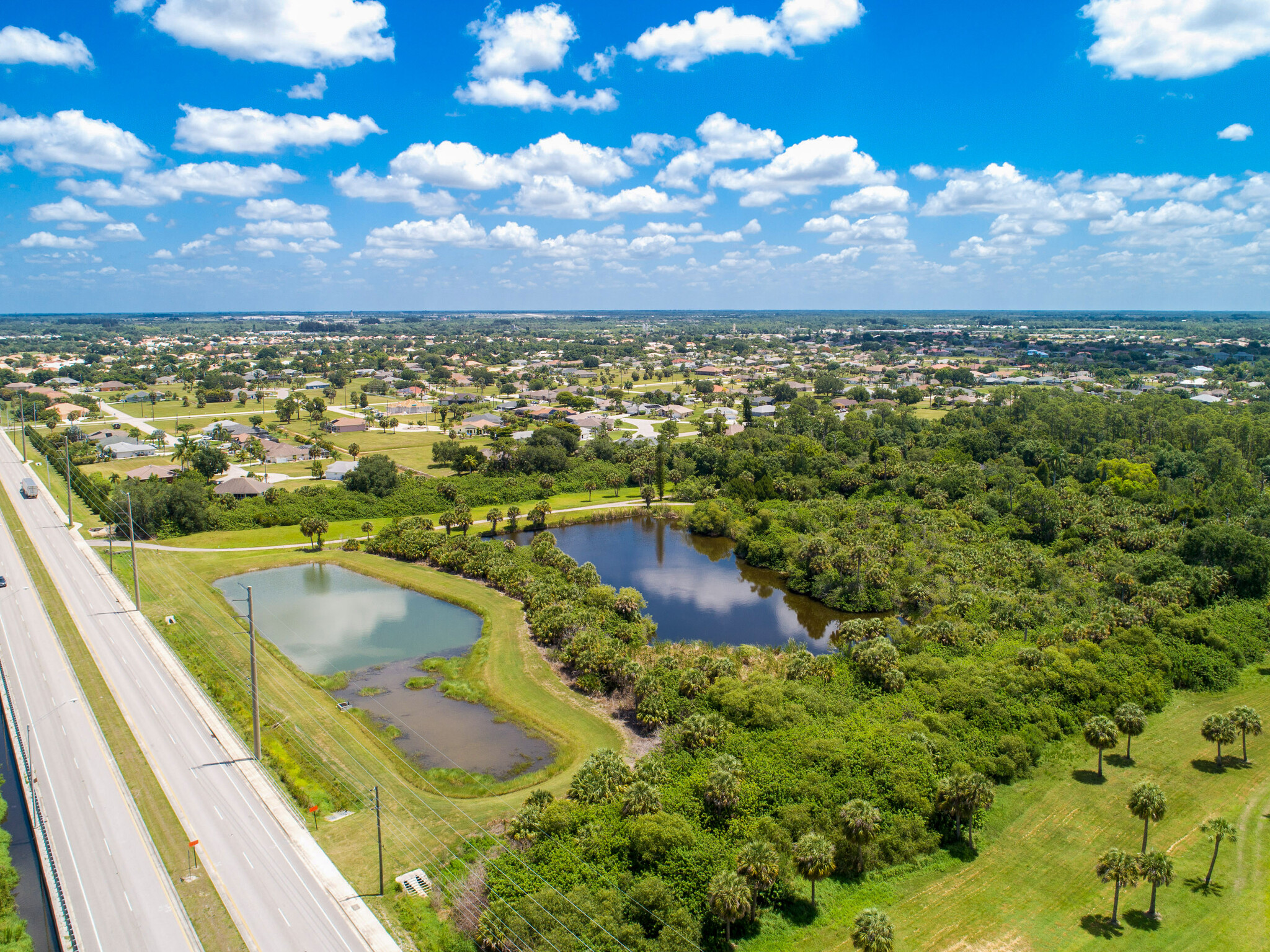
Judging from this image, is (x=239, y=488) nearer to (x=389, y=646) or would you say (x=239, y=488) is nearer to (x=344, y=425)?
(x=389, y=646)

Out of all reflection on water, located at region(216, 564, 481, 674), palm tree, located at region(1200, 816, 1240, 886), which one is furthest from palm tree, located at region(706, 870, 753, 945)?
reflection on water, located at region(216, 564, 481, 674)

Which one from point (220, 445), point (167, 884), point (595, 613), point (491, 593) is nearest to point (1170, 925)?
point (595, 613)

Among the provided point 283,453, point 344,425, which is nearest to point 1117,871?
point 283,453

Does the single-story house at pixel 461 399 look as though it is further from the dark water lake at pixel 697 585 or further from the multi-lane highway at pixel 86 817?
the multi-lane highway at pixel 86 817

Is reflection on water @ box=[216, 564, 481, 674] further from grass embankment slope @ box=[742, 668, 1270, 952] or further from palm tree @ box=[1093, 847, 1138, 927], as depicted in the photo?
palm tree @ box=[1093, 847, 1138, 927]

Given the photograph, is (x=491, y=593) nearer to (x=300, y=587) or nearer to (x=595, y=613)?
(x=595, y=613)

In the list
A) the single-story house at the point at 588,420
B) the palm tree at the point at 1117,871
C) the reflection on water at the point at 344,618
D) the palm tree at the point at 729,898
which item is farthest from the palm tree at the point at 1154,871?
the single-story house at the point at 588,420
